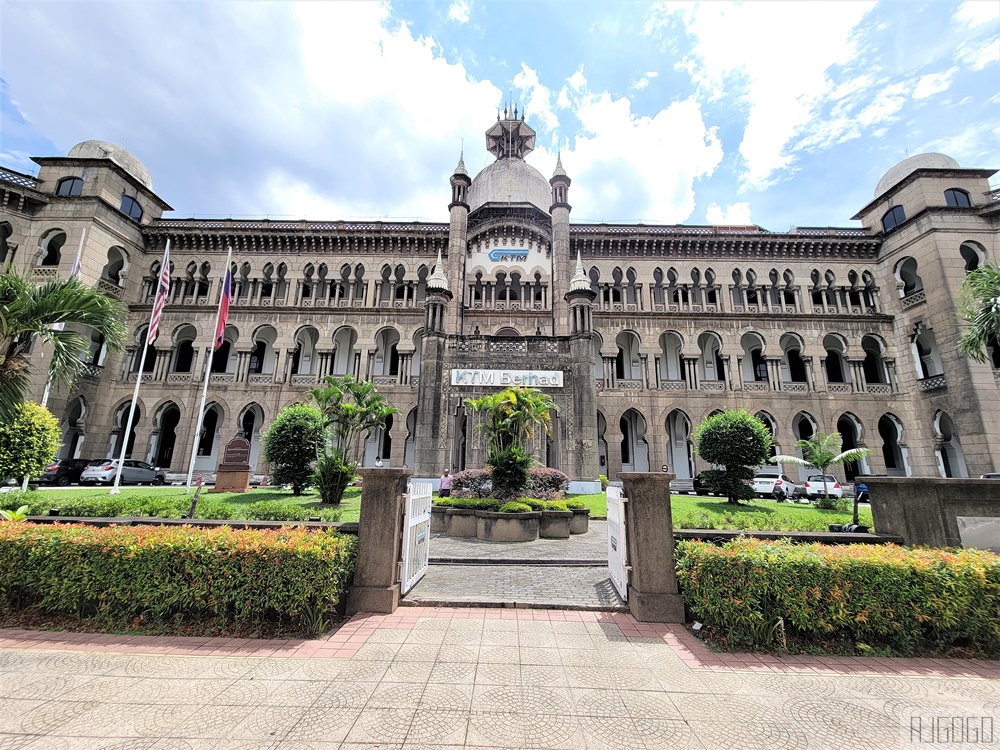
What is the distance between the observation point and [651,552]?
5828 millimetres

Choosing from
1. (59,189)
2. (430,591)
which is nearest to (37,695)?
(430,591)

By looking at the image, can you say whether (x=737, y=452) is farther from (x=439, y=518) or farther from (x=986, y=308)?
(x=439, y=518)

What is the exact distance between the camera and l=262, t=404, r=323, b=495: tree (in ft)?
52.5

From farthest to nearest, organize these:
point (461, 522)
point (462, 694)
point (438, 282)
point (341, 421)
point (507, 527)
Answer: point (438, 282) < point (341, 421) < point (461, 522) < point (507, 527) < point (462, 694)

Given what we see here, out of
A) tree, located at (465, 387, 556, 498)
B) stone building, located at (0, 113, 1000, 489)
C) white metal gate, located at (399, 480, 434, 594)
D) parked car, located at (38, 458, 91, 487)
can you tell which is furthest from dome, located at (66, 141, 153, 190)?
white metal gate, located at (399, 480, 434, 594)

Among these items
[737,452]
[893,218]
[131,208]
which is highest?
[131,208]

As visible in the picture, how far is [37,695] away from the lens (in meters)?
3.66

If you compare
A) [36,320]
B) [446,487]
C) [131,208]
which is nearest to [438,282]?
[446,487]

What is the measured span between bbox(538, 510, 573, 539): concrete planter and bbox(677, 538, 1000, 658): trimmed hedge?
21.8 feet

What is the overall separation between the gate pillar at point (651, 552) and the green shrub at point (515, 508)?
5412 mm

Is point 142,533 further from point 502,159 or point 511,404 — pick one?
point 502,159

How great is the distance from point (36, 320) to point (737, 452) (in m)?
20.9

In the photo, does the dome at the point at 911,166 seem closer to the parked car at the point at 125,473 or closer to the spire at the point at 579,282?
the spire at the point at 579,282

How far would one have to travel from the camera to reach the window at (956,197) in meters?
25.0
